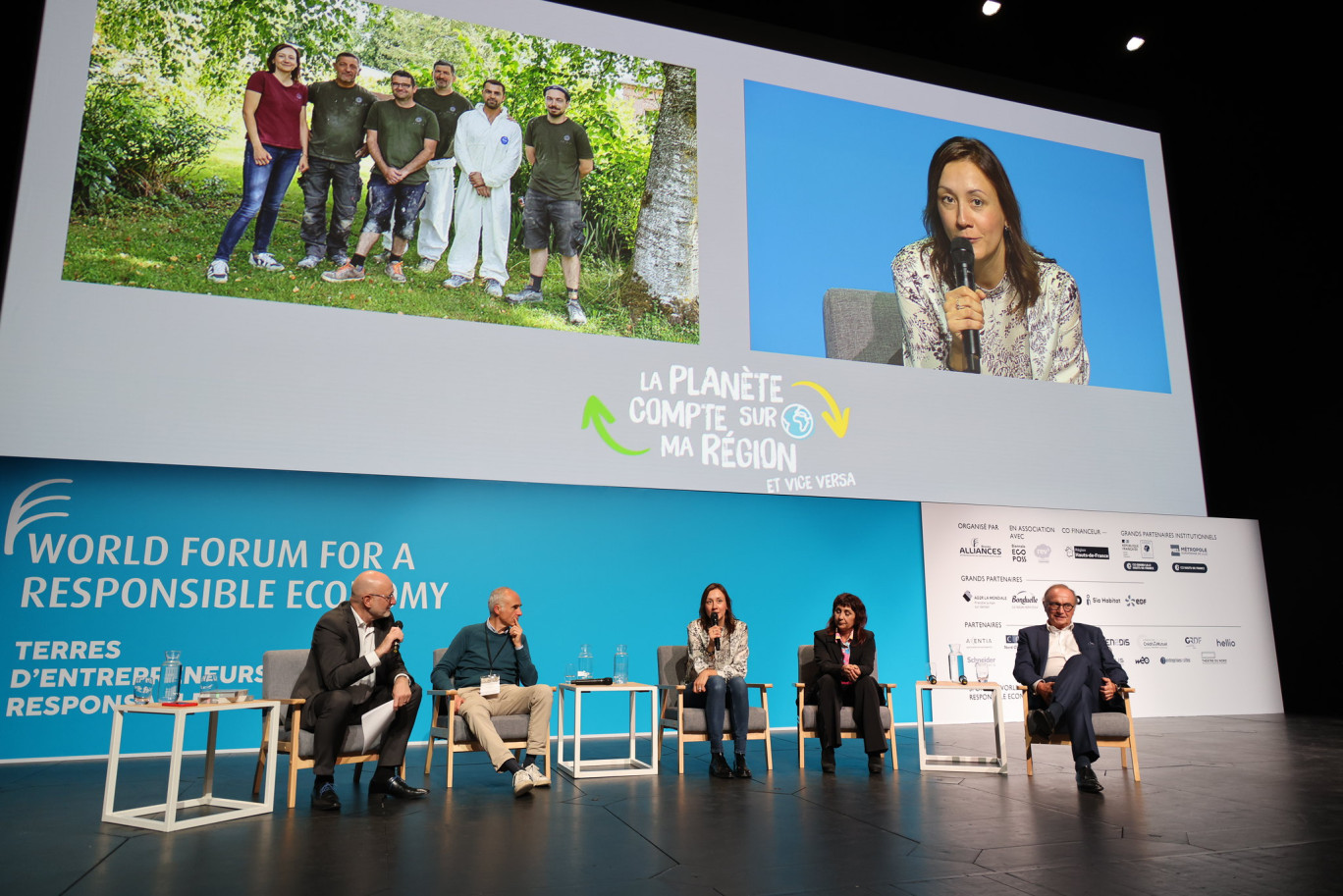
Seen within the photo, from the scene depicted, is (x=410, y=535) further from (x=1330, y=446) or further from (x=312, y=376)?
(x=1330, y=446)

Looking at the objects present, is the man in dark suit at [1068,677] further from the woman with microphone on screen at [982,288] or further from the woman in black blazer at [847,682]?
the woman with microphone on screen at [982,288]

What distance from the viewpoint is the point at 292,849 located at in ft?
9.04

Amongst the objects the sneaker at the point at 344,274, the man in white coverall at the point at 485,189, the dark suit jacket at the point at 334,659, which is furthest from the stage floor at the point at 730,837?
the man in white coverall at the point at 485,189

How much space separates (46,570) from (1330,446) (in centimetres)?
939

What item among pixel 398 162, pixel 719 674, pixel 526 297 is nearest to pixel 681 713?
pixel 719 674

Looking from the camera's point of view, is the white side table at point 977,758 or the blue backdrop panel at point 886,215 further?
the blue backdrop panel at point 886,215

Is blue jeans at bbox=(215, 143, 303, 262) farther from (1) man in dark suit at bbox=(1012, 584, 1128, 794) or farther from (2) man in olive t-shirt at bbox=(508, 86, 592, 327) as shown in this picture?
(1) man in dark suit at bbox=(1012, 584, 1128, 794)

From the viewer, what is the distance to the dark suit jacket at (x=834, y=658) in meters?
4.66

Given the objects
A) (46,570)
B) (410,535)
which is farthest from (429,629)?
(46,570)

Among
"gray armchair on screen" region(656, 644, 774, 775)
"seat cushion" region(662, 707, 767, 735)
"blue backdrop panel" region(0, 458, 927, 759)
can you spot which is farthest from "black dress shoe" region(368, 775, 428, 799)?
"blue backdrop panel" region(0, 458, 927, 759)

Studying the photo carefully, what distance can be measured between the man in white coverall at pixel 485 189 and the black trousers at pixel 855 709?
3118 mm

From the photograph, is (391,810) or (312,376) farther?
(312,376)

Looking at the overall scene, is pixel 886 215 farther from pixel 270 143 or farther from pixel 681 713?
pixel 270 143

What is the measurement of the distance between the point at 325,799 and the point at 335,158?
12.7ft
